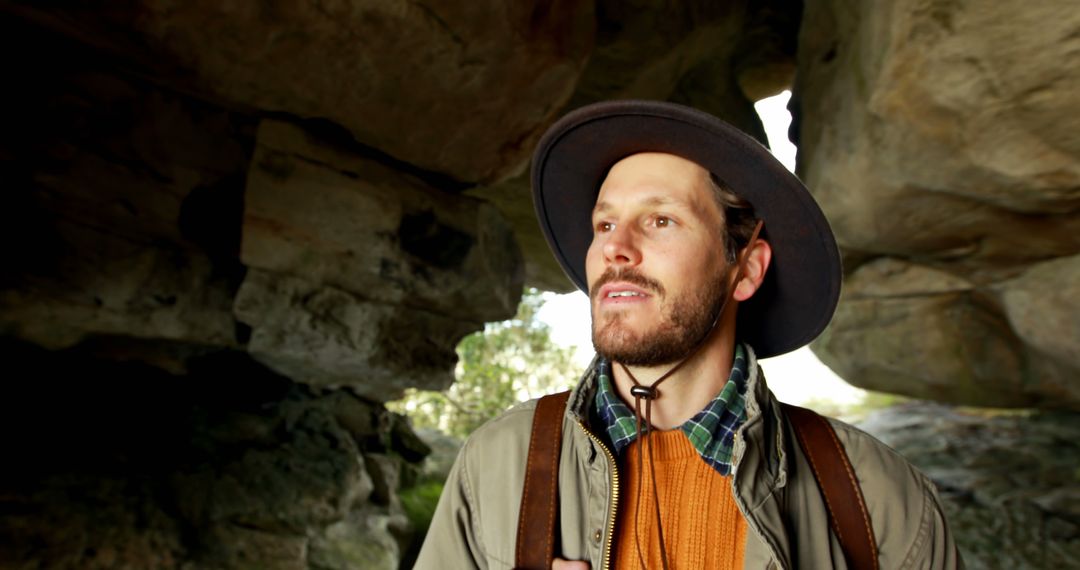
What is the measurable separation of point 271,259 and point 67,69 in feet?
4.76

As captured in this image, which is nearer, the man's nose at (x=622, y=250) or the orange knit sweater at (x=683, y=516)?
the orange knit sweater at (x=683, y=516)

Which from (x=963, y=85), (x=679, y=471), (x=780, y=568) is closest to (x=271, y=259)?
(x=679, y=471)

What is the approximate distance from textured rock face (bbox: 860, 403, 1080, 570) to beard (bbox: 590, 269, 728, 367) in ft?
11.1

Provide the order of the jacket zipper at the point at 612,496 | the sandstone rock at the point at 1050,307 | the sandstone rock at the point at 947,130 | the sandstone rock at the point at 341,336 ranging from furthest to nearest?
the sandstone rock at the point at 341,336 → the sandstone rock at the point at 1050,307 → the sandstone rock at the point at 947,130 → the jacket zipper at the point at 612,496

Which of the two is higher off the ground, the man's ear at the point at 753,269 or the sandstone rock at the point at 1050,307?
the sandstone rock at the point at 1050,307

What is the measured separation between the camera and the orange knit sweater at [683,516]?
1705 millimetres

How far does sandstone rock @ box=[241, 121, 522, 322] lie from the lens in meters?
4.23

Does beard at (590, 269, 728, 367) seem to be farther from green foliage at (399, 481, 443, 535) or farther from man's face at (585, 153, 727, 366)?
green foliage at (399, 481, 443, 535)

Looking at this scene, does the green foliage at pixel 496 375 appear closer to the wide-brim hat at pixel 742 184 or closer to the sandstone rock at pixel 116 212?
Answer: the sandstone rock at pixel 116 212

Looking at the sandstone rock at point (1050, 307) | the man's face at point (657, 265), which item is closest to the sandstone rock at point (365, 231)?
the man's face at point (657, 265)

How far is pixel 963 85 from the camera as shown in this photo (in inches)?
130

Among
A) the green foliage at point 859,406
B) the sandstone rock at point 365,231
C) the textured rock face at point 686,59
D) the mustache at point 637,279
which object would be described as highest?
the textured rock face at point 686,59

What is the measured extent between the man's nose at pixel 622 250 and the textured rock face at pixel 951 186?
2348 millimetres

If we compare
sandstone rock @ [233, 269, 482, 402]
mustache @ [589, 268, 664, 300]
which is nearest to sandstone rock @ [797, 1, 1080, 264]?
mustache @ [589, 268, 664, 300]
